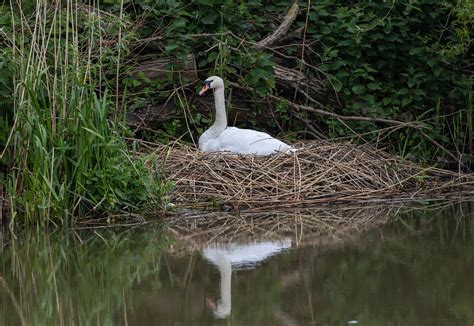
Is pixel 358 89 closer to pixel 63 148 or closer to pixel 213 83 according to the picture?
pixel 213 83

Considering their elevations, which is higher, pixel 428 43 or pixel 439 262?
pixel 428 43

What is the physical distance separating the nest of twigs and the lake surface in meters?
0.55

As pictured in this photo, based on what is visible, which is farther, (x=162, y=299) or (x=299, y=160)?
(x=299, y=160)

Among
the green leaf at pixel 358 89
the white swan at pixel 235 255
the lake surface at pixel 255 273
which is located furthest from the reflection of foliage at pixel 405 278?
the green leaf at pixel 358 89

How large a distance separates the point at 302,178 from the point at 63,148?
8.66ft

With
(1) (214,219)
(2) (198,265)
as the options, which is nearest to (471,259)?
(2) (198,265)

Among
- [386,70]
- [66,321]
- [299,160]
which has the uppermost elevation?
[386,70]

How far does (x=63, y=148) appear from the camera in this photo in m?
8.85

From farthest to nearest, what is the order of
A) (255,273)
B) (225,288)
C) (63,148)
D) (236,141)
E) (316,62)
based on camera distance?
(316,62) < (236,141) < (63,148) < (255,273) < (225,288)

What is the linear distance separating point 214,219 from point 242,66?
308 centimetres

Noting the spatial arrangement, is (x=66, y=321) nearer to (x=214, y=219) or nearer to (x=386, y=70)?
(x=214, y=219)

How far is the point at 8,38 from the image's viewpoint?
9.43m

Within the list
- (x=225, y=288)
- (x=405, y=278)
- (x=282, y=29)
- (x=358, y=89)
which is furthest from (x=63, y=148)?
(x=358, y=89)

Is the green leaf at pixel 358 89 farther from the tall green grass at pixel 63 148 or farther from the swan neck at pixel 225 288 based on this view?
the swan neck at pixel 225 288
